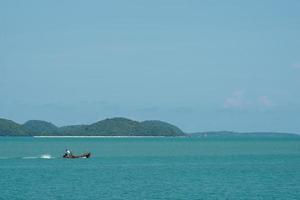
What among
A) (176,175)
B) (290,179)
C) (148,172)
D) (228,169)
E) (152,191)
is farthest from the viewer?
(228,169)

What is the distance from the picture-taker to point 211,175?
8231 cm

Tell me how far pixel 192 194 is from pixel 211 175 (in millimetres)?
21146

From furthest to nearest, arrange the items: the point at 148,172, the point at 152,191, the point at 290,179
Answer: the point at 148,172 < the point at 290,179 < the point at 152,191

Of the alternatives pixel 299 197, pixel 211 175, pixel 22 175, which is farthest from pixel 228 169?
pixel 299 197

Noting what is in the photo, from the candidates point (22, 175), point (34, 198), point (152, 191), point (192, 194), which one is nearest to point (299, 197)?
point (192, 194)

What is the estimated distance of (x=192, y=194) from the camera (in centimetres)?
6147

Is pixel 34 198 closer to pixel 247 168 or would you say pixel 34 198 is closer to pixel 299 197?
pixel 299 197

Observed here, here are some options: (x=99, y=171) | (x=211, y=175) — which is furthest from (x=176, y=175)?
(x=99, y=171)

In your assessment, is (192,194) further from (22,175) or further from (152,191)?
A: (22,175)

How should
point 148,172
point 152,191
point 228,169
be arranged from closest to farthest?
point 152,191 < point 148,172 < point 228,169

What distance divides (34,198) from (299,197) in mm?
22593

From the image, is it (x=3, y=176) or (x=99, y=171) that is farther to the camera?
(x=99, y=171)

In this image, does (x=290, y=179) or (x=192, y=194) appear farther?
(x=290, y=179)

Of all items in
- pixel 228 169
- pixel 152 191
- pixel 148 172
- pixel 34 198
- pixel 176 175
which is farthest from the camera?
pixel 228 169
